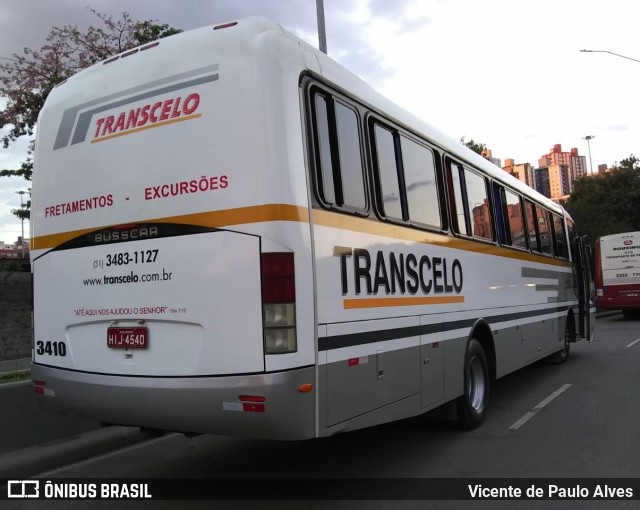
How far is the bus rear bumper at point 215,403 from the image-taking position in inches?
141

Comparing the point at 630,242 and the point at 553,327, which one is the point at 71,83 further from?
the point at 630,242

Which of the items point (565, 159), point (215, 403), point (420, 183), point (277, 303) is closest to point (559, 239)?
point (420, 183)

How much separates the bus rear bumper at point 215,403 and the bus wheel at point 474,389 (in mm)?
2973

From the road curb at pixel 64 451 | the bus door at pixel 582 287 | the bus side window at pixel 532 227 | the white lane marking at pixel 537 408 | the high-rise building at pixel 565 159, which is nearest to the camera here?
the road curb at pixel 64 451

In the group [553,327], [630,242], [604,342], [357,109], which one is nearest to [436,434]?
[357,109]

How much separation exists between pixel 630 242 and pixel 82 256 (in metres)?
22.6

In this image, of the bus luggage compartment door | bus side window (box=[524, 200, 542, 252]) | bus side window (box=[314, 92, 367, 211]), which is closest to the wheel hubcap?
bus side window (box=[314, 92, 367, 211])

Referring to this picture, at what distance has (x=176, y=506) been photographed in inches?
175

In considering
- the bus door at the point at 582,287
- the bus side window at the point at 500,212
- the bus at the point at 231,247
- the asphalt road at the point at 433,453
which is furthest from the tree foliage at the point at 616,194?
the bus at the point at 231,247

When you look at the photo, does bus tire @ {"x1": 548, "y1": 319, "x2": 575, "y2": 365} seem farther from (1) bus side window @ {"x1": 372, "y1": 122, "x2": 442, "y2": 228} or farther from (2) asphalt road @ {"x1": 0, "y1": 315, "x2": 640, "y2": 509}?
(1) bus side window @ {"x1": 372, "y1": 122, "x2": 442, "y2": 228}

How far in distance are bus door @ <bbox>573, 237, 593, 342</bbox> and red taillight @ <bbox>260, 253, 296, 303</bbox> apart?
1023 cm

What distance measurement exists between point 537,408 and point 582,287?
5882 millimetres

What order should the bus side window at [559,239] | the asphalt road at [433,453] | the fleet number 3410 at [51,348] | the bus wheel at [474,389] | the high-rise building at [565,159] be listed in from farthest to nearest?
the high-rise building at [565,159]
the bus side window at [559,239]
the bus wheel at [474,389]
the asphalt road at [433,453]
the fleet number 3410 at [51,348]

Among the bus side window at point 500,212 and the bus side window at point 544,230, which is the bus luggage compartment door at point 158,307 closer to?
the bus side window at point 500,212
